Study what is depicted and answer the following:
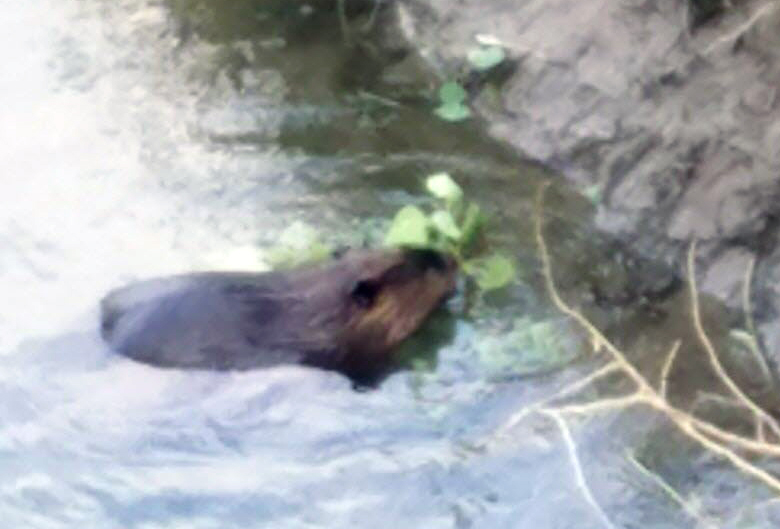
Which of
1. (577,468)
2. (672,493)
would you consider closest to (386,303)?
(577,468)

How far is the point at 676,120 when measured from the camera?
5723 millimetres

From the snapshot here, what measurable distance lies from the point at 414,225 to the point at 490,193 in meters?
0.58

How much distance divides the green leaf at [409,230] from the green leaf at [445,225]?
0.10ft

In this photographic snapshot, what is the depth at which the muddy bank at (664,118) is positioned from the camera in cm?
543

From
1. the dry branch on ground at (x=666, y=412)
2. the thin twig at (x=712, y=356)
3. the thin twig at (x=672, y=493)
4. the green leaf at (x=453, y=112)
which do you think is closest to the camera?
the thin twig at (x=672, y=493)

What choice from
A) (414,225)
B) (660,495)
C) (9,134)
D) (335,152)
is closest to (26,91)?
(9,134)

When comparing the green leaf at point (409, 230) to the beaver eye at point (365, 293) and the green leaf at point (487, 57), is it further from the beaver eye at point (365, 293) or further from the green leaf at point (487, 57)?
the green leaf at point (487, 57)

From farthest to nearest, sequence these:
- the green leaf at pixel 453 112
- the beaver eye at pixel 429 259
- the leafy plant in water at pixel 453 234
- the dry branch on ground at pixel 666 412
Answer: the green leaf at pixel 453 112 → the leafy plant in water at pixel 453 234 → the beaver eye at pixel 429 259 → the dry branch on ground at pixel 666 412

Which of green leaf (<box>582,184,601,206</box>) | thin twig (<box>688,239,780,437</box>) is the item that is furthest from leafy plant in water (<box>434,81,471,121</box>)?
thin twig (<box>688,239,780,437</box>)

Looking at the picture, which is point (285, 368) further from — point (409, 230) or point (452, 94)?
point (452, 94)

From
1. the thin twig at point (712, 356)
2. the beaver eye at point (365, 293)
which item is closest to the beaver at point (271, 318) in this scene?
the beaver eye at point (365, 293)

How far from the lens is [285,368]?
196 inches

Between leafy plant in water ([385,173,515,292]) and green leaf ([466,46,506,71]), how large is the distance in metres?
0.82

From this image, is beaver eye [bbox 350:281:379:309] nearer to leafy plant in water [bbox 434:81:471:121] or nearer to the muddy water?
the muddy water
